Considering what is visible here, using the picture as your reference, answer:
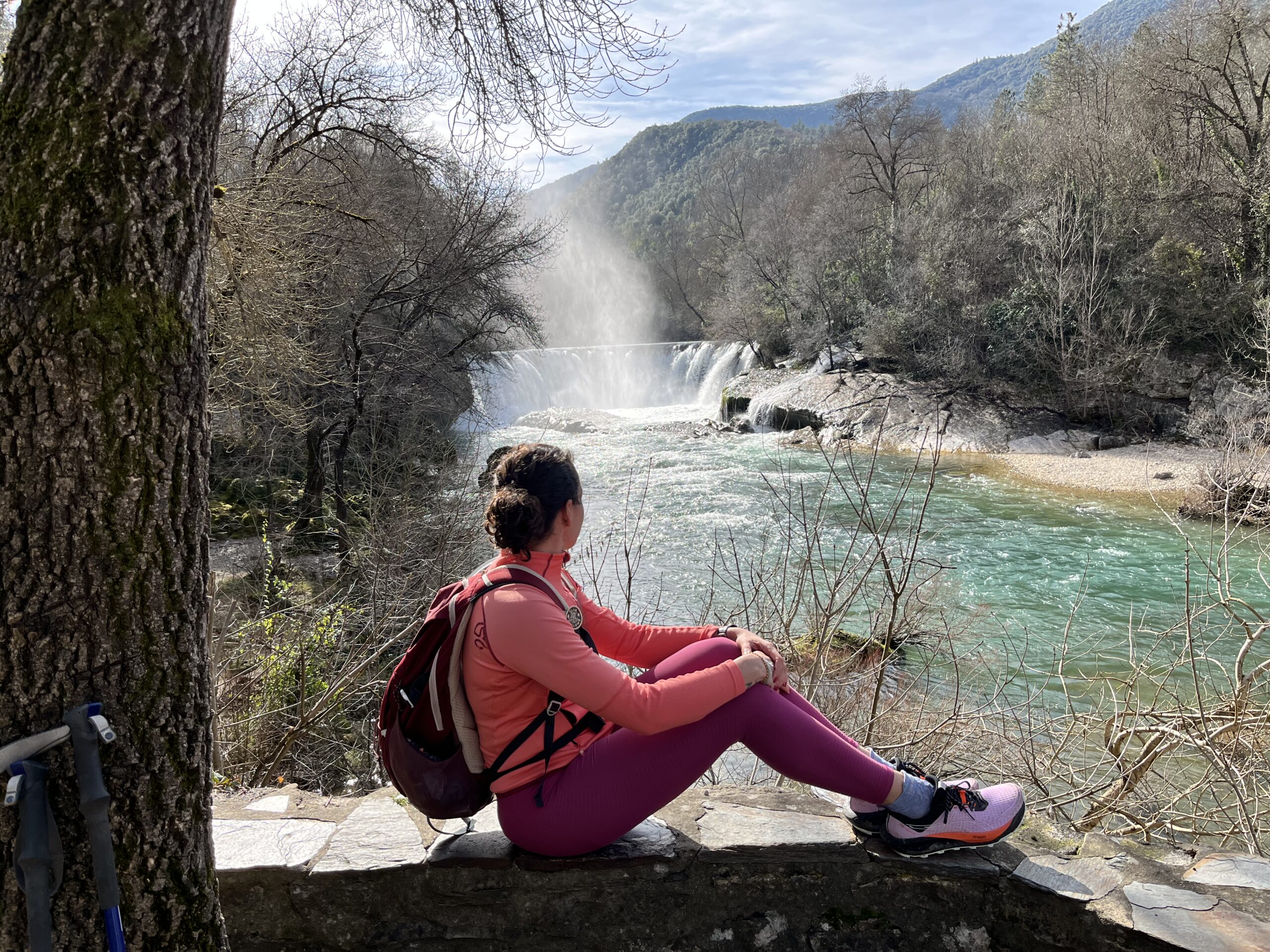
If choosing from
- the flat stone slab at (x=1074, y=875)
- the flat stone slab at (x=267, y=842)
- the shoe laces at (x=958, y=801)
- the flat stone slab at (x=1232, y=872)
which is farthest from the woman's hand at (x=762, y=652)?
the flat stone slab at (x=267, y=842)

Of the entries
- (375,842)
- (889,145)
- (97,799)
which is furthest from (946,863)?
(889,145)

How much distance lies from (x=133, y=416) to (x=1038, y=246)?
21.4 metres

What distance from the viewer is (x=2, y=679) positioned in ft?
4.39

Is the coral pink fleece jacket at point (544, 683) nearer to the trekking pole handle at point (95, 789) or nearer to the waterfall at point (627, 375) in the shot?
the trekking pole handle at point (95, 789)

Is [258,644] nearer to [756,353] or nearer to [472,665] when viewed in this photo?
[472,665]

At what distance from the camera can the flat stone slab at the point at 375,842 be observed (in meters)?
1.98

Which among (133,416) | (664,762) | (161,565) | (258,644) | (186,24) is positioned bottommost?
(258,644)

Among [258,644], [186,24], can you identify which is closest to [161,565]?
[186,24]

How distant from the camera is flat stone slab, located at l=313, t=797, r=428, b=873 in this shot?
1.98m

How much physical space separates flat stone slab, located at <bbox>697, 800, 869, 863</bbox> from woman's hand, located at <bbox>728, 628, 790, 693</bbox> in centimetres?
35

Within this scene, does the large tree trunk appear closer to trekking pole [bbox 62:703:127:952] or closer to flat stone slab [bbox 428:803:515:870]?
trekking pole [bbox 62:703:127:952]

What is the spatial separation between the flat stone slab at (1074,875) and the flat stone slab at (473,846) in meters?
1.19

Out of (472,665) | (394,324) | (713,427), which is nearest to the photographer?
(472,665)

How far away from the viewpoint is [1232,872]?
2002 millimetres
